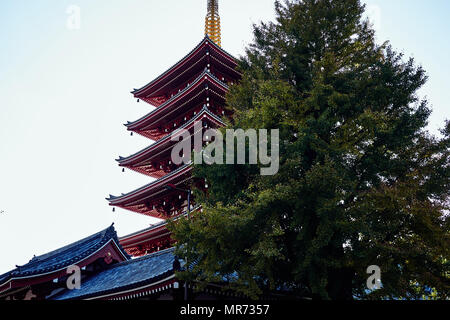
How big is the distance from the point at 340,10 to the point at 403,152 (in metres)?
4.20

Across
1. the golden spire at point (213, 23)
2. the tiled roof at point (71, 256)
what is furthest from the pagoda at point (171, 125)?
the golden spire at point (213, 23)

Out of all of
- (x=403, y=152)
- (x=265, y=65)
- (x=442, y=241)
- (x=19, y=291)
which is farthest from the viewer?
(x=19, y=291)

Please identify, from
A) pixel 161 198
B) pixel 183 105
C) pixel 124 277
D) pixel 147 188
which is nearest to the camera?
pixel 124 277

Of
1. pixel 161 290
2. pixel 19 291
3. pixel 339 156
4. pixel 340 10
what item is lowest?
pixel 19 291

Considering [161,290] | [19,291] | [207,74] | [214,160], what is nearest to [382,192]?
[214,160]

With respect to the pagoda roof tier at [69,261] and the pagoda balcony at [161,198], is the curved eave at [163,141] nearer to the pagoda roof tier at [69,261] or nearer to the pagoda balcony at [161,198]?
the pagoda balcony at [161,198]

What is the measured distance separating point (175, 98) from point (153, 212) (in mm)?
6236

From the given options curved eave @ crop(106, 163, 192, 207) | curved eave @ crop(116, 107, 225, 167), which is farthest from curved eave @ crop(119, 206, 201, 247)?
curved eave @ crop(116, 107, 225, 167)

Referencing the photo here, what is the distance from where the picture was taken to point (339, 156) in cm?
733

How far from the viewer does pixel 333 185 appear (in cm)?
633

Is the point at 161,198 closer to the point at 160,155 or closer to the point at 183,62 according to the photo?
the point at 160,155

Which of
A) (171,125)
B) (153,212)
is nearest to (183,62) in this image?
(171,125)

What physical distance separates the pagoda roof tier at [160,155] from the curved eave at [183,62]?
3842mm

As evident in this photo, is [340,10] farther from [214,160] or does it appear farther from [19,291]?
[19,291]
